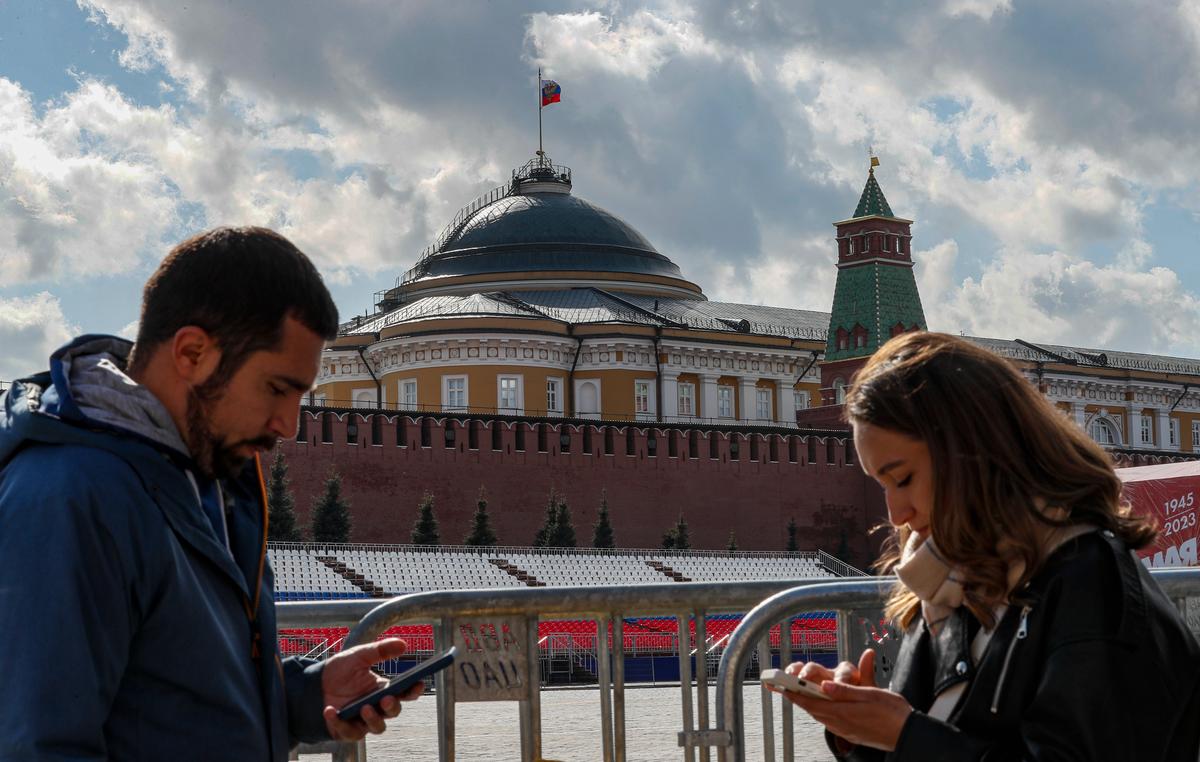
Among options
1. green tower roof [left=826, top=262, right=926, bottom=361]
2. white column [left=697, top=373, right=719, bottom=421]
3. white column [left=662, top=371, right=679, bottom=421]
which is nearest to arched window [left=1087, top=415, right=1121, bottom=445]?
green tower roof [left=826, top=262, right=926, bottom=361]

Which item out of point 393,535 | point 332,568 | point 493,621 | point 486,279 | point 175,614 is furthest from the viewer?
point 486,279

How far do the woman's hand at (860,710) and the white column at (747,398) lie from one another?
45968 mm

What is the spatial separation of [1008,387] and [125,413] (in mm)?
1221

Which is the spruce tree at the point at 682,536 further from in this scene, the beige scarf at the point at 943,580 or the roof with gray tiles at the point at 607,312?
the beige scarf at the point at 943,580

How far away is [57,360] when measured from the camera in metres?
2.15

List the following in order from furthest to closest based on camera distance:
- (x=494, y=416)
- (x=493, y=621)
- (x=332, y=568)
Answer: (x=494, y=416) < (x=332, y=568) < (x=493, y=621)

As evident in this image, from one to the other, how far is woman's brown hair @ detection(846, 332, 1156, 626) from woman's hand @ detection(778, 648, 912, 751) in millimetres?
179

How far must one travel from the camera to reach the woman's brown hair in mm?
2121

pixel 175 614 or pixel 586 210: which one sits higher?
pixel 586 210

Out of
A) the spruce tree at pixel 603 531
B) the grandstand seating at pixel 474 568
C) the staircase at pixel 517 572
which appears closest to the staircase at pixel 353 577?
the grandstand seating at pixel 474 568

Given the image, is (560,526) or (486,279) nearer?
(560,526)

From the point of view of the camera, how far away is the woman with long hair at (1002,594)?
6.45ft

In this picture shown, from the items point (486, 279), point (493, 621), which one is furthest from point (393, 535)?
point (493, 621)

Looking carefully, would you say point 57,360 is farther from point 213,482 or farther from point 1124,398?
point 1124,398
